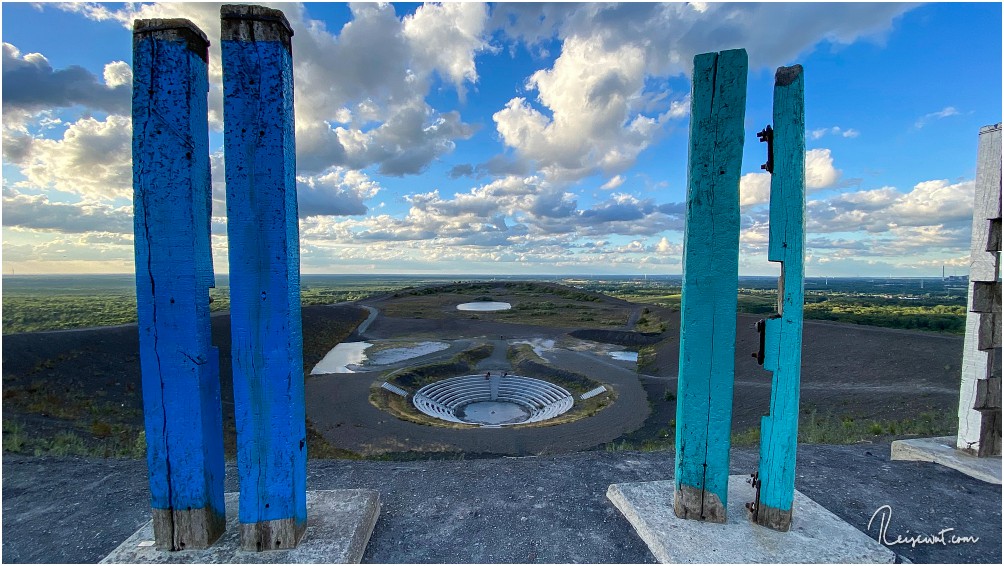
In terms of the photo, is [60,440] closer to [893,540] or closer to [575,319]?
[893,540]

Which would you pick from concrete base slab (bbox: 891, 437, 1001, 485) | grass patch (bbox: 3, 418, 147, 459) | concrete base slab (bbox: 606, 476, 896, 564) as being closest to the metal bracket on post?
concrete base slab (bbox: 606, 476, 896, 564)

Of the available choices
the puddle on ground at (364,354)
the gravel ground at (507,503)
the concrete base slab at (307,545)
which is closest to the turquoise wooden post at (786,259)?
the gravel ground at (507,503)

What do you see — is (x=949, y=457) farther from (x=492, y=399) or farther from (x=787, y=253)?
(x=492, y=399)

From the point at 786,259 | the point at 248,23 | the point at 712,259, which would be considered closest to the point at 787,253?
the point at 786,259

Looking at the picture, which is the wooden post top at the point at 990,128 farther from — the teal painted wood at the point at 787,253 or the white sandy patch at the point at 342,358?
the white sandy patch at the point at 342,358

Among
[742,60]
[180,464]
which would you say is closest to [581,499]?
[180,464]
